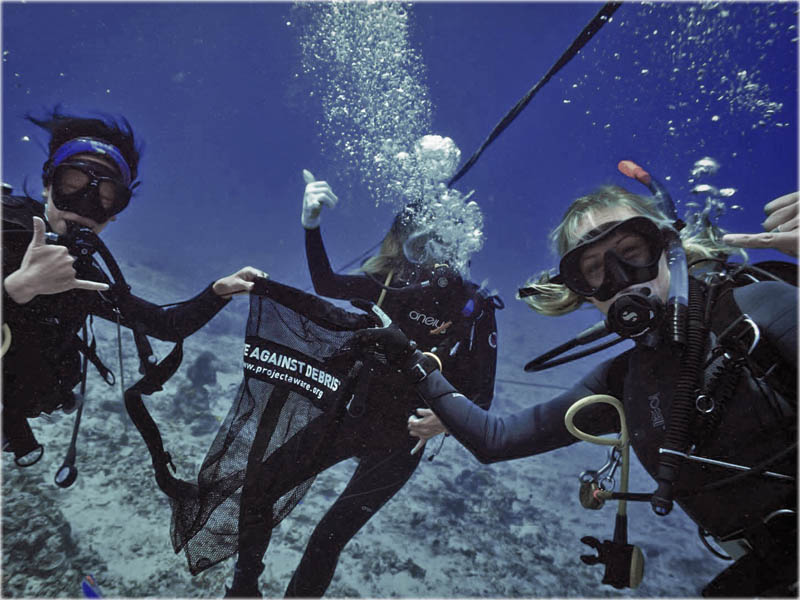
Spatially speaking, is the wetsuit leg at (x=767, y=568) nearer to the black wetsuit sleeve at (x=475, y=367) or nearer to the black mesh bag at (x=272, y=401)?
the black wetsuit sleeve at (x=475, y=367)

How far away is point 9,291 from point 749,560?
4.08 meters

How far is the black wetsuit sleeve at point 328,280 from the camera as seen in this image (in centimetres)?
362

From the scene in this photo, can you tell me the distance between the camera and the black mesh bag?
233cm

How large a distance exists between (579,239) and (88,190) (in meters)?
3.79

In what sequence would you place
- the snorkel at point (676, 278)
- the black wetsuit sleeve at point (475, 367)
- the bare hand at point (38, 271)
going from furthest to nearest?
1. the black wetsuit sleeve at point (475, 367)
2. the bare hand at point (38, 271)
3. the snorkel at point (676, 278)

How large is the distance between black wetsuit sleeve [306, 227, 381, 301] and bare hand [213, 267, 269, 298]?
92 centimetres

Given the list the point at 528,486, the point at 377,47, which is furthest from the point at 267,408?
the point at 377,47

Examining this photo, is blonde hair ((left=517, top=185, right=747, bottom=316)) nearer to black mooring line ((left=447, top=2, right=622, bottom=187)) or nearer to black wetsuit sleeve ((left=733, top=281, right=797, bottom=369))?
black wetsuit sleeve ((left=733, top=281, right=797, bottom=369))

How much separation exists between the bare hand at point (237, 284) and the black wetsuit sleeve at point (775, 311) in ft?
9.46

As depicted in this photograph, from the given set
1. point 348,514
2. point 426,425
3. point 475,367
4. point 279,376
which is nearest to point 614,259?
point 426,425

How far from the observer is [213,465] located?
2410 mm

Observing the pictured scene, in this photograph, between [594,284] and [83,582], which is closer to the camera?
[594,284]

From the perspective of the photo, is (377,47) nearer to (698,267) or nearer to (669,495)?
(698,267)

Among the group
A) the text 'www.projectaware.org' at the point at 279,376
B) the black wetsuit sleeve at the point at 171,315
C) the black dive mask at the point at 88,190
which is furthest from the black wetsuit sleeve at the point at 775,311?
the black dive mask at the point at 88,190
